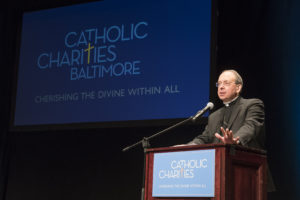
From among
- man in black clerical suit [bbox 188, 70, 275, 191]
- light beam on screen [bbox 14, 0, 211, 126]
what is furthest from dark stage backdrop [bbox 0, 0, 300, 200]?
man in black clerical suit [bbox 188, 70, 275, 191]

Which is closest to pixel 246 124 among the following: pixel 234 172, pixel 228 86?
pixel 228 86

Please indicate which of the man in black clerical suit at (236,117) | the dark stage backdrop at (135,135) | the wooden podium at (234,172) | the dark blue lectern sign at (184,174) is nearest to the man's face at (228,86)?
the man in black clerical suit at (236,117)

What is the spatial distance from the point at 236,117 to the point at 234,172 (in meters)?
0.77

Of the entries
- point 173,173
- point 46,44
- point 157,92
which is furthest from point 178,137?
point 173,173

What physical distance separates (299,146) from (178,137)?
48.2 inches

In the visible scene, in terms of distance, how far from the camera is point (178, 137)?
15.8 feet

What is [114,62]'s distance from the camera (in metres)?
5.04

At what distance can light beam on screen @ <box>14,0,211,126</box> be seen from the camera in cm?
460

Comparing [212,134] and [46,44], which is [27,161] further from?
[212,134]

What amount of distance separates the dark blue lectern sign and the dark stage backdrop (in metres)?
1.77

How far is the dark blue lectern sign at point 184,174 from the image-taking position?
2.47 meters

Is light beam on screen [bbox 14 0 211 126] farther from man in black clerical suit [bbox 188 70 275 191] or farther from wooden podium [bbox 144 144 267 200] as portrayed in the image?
wooden podium [bbox 144 144 267 200]

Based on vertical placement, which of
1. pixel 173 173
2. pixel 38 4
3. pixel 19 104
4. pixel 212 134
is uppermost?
pixel 38 4

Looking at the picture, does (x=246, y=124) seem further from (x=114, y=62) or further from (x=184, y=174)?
(x=114, y=62)
